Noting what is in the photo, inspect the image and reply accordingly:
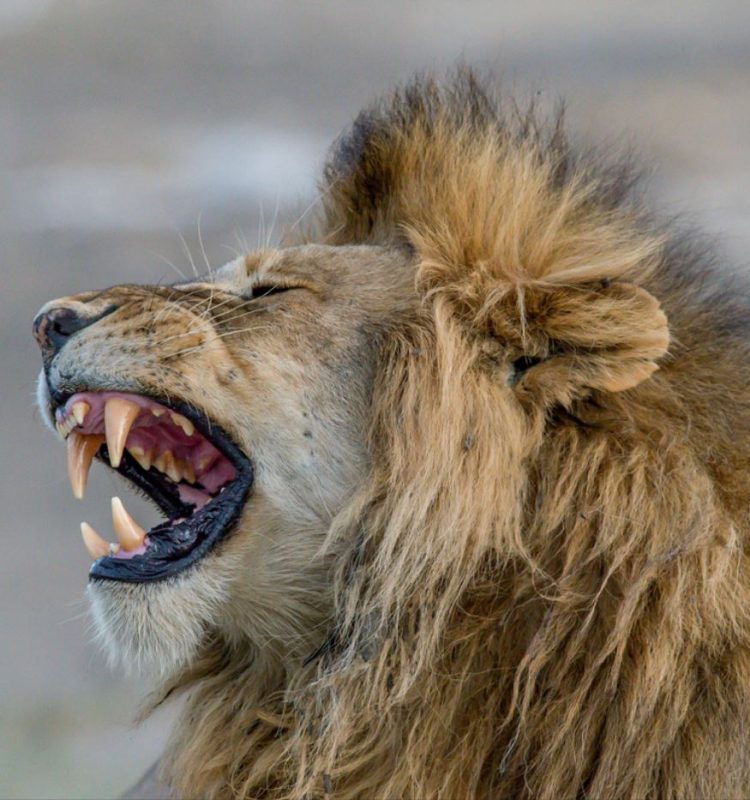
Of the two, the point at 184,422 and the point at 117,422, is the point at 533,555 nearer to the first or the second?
the point at 184,422

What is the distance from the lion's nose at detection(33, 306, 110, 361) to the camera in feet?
9.12

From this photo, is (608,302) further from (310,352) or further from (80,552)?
(80,552)

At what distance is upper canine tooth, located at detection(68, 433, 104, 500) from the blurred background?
4055 millimetres

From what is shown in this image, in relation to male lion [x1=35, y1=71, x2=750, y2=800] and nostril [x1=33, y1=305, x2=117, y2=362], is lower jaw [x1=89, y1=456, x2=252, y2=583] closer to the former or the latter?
male lion [x1=35, y1=71, x2=750, y2=800]

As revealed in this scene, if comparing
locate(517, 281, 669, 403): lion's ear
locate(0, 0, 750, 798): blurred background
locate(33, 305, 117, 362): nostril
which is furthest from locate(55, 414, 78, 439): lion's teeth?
locate(0, 0, 750, 798): blurred background

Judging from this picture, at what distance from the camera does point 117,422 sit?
2736 millimetres

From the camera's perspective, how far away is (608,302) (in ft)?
8.61

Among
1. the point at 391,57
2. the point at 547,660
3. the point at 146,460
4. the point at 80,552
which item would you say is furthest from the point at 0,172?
the point at 547,660

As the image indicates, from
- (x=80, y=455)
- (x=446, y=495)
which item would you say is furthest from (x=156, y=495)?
(x=446, y=495)

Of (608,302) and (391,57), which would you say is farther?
(391,57)

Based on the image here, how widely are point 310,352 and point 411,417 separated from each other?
24 centimetres

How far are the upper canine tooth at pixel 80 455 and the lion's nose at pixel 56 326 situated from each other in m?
Answer: 0.17

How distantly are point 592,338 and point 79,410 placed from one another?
3.03 ft

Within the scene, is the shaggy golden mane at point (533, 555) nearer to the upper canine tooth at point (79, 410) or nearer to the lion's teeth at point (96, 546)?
the lion's teeth at point (96, 546)
